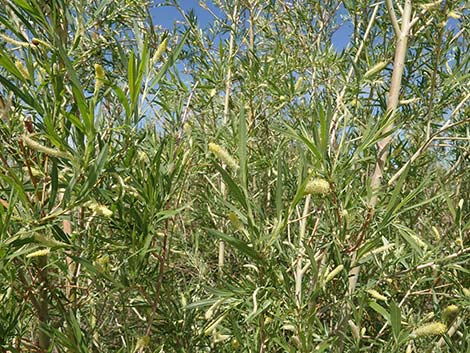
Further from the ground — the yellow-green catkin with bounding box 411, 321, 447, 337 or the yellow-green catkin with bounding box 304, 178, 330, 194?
the yellow-green catkin with bounding box 304, 178, 330, 194

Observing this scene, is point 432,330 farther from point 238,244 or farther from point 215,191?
point 215,191

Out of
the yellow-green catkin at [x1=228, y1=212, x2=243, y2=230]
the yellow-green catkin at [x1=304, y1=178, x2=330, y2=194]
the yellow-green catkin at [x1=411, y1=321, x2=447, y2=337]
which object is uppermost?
the yellow-green catkin at [x1=304, y1=178, x2=330, y2=194]

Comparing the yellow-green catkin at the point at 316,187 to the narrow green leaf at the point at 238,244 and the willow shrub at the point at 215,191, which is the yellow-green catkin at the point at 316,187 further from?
the narrow green leaf at the point at 238,244

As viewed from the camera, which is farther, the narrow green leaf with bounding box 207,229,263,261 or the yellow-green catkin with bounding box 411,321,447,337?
the yellow-green catkin with bounding box 411,321,447,337

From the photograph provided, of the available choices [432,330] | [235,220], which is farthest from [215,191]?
[432,330]

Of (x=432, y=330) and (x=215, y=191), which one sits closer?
(x=432, y=330)

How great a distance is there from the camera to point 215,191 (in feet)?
3.61

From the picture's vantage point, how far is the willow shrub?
0.68m

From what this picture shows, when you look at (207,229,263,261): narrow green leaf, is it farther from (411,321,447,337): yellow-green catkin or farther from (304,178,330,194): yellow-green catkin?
(411,321,447,337): yellow-green catkin

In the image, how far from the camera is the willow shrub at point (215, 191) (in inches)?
26.7

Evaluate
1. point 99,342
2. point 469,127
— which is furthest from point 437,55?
point 99,342

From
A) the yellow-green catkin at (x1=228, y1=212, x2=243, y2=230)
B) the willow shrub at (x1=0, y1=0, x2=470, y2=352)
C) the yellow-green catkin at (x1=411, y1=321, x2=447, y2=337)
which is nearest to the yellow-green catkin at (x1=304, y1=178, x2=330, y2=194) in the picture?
the willow shrub at (x1=0, y1=0, x2=470, y2=352)

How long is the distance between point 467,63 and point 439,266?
56 cm

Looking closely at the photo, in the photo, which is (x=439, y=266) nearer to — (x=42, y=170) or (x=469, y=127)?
(x=469, y=127)
